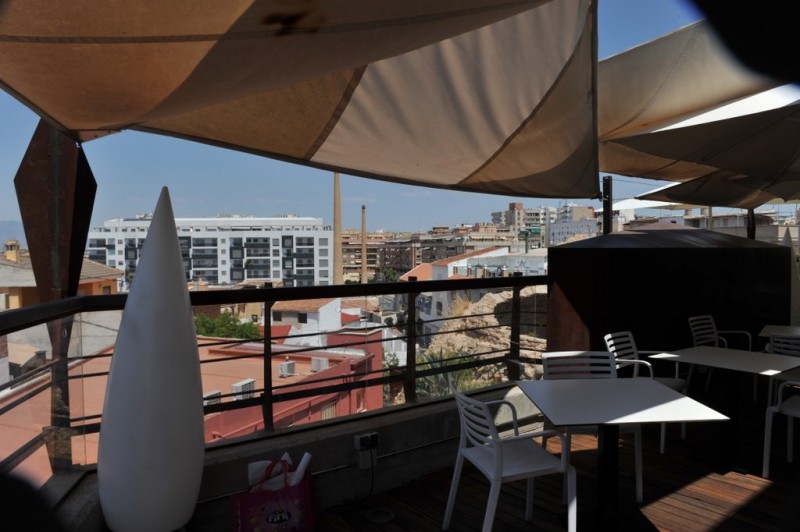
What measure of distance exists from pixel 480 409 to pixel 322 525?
122 centimetres

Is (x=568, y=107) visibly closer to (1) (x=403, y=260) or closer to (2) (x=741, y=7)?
(2) (x=741, y=7)

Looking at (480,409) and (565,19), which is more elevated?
(565,19)

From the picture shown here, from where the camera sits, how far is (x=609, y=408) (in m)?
2.41

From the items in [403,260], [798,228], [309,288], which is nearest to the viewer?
[309,288]

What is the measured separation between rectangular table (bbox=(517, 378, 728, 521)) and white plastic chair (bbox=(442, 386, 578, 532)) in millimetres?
173

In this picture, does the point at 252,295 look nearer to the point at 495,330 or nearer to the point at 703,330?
the point at 495,330

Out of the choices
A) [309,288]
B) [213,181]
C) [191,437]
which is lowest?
[191,437]

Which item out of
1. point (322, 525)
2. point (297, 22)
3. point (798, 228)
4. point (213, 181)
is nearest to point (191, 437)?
point (322, 525)

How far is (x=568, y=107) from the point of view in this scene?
3.36 m

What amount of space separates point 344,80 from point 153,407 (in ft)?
6.16

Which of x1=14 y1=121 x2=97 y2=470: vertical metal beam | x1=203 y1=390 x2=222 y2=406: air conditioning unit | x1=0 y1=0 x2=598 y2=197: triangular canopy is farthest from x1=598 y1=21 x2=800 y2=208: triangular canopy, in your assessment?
x1=14 y1=121 x2=97 y2=470: vertical metal beam

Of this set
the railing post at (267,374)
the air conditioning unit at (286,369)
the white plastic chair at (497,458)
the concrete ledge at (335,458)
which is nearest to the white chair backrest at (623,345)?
the concrete ledge at (335,458)

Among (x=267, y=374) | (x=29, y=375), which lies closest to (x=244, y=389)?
(x=267, y=374)

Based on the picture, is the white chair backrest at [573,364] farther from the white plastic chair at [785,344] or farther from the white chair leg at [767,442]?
the white plastic chair at [785,344]
